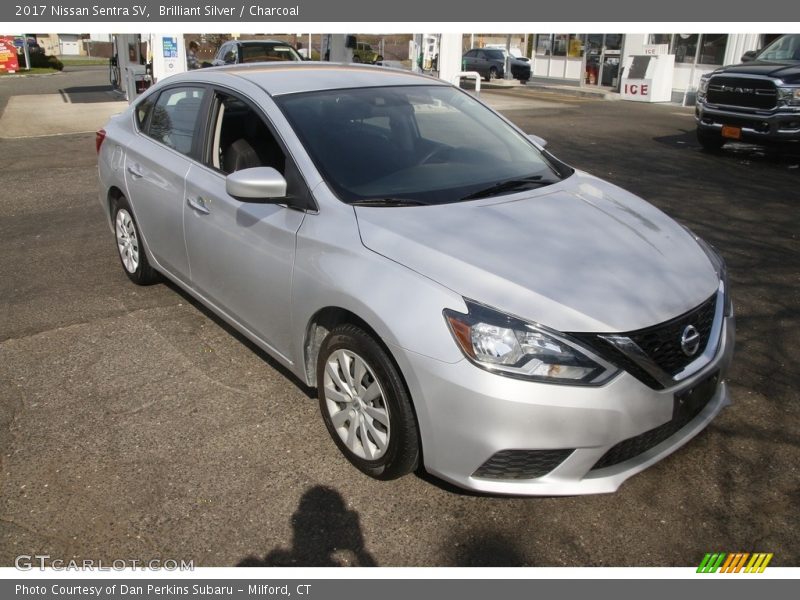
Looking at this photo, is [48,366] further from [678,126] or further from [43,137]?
[678,126]

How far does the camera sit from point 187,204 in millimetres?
4246

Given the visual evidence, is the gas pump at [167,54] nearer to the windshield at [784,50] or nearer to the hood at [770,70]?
the hood at [770,70]

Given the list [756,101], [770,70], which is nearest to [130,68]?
[756,101]

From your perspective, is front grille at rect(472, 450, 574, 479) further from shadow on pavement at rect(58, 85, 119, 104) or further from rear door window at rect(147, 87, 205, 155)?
shadow on pavement at rect(58, 85, 119, 104)

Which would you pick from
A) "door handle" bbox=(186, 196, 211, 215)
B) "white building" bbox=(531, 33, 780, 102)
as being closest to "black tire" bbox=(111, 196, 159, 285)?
"door handle" bbox=(186, 196, 211, 215)

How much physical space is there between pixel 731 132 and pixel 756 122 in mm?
477

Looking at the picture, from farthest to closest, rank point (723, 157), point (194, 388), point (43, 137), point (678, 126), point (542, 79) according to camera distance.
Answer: point (542, 79), point (678, 126), point (43, 137), point (723, 157), point (194, 388)

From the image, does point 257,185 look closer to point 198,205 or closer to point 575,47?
point 198,205

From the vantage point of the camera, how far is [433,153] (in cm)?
389

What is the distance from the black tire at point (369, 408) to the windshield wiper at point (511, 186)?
0.98 meters

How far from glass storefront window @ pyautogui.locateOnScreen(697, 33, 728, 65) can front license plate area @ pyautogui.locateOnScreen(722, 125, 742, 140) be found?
1188 centimetres

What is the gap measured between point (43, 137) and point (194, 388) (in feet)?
38.3

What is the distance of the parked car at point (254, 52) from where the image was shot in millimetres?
17281

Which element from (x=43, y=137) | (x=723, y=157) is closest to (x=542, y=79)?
(x=723, y=157)
